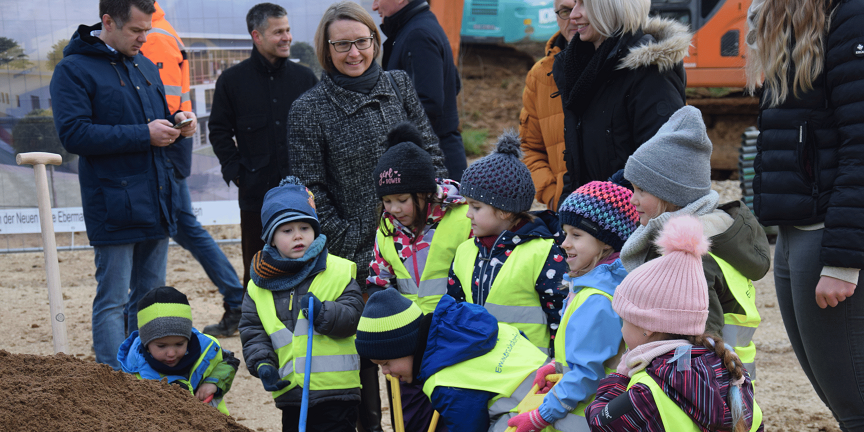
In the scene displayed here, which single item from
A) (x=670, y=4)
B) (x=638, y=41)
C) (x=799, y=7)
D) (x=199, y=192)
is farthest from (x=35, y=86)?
(x=670, y=4)

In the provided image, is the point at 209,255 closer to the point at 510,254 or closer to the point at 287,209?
the point at 287,209

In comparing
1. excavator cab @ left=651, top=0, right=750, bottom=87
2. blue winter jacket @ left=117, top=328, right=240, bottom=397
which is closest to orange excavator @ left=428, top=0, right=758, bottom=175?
excavator cab @ left=651, top=0, right=750, bottom=87

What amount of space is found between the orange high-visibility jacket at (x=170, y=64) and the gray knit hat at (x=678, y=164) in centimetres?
395

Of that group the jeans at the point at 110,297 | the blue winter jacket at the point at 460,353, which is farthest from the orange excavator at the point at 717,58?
the blue winter jacket at the point at 460,353

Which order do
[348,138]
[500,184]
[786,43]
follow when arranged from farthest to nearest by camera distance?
1. [348,138]
2. [500,184]
3. [786,43]

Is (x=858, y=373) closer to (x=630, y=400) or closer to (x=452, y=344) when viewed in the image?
(x=630, y=400)

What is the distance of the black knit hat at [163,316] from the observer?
297cm

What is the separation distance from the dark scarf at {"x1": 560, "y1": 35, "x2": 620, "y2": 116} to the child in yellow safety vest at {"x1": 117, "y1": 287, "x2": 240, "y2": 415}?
176 centimetres

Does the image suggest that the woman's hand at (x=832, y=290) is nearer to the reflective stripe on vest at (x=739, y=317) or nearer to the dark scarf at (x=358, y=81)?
the reflective stripe on vest at (x=739, y=317)

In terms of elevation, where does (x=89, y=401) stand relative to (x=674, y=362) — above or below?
below

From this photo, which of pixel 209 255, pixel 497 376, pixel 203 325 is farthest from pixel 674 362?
pixel 203 325

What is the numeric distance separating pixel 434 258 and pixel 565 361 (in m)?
0.85

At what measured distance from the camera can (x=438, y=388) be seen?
2324 millimetres

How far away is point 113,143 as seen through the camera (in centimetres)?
367
